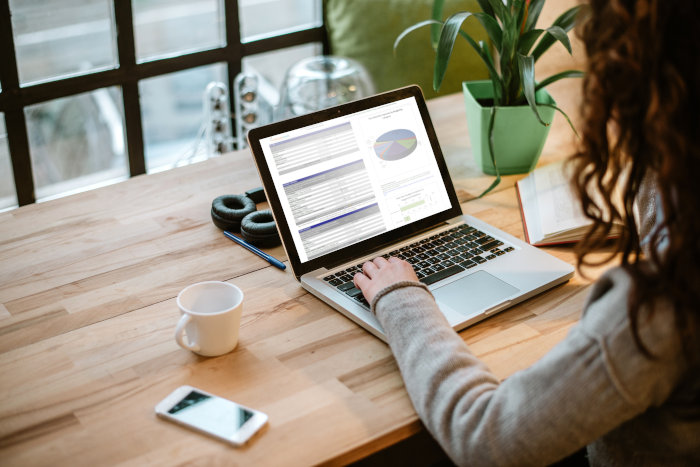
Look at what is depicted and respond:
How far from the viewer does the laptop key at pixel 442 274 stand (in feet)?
3.69

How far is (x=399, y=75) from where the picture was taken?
2.31 m

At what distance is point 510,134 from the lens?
1506 mm

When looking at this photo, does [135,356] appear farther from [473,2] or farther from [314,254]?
[473,2]

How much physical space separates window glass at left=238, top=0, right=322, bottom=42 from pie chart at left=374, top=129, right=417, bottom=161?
1326 mm

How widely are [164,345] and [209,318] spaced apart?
0.38 feet

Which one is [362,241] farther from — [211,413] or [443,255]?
[211,413]

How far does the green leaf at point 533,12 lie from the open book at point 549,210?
297 millimetres

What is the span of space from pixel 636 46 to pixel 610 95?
0.06m

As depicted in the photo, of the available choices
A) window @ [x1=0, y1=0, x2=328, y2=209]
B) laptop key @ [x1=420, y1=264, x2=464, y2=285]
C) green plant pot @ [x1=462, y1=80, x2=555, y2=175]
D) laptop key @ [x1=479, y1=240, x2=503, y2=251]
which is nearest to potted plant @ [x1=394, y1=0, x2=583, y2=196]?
green plant pot @ [x1=462, y1=80, x2=555, y2=175]

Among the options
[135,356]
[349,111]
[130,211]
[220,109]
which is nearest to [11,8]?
[220,109]

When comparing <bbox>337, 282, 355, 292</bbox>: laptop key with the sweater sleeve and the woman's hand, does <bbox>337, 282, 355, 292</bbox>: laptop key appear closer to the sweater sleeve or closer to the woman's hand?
the woman's hand

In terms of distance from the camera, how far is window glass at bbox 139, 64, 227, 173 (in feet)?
7.88

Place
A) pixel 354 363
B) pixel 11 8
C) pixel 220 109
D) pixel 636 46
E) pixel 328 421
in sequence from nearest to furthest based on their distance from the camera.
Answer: pixel 636 46, pixel 328 421, pixel 354 363, pixel 11 8, pixel 220 109

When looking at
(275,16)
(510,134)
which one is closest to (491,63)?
(510,134)
